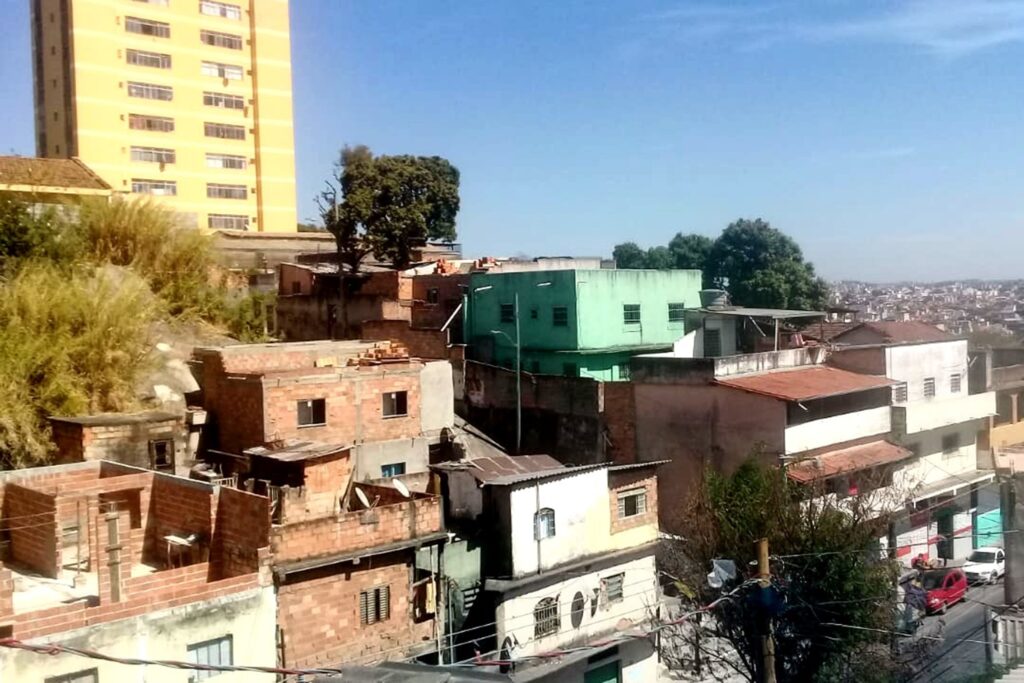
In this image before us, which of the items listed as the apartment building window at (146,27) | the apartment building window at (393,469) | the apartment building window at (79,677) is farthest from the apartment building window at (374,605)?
the apartment building window at (146,27)

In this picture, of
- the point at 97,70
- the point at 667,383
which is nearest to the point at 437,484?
the point at 667,383

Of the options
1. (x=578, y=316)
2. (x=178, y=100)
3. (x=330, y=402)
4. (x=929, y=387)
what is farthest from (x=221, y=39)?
(x=929, y=387)

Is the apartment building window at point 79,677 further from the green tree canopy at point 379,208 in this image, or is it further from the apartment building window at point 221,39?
the apartment building window at point 221,39

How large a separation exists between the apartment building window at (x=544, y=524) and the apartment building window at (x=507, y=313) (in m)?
11.7

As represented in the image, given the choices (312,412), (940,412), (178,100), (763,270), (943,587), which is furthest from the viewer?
(763,270)

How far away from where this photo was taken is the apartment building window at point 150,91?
39.2 metres

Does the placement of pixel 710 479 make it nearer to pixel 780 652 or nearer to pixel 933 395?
pixel 780 652

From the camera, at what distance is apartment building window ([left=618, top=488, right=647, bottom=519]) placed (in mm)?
19844

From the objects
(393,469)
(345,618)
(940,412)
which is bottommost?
(345,618)

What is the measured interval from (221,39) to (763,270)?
92.4 feet

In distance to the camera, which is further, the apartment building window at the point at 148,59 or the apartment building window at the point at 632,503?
the apartment building window at the point at 148,59

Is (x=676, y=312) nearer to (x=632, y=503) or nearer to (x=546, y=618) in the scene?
(x=632, y=503)

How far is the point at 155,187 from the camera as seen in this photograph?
131ft

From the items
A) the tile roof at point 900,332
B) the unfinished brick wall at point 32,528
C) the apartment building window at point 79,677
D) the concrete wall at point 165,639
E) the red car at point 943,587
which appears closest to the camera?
the concrete wall at point 165,639
